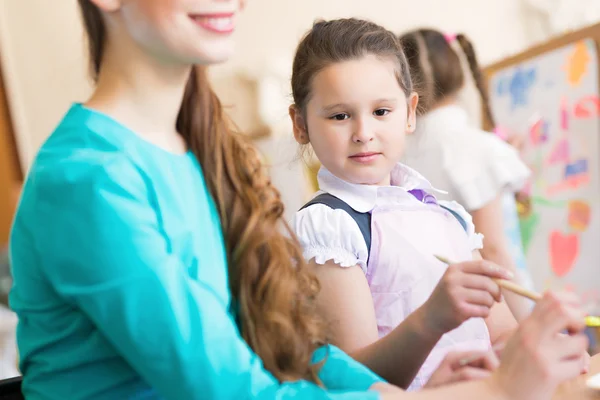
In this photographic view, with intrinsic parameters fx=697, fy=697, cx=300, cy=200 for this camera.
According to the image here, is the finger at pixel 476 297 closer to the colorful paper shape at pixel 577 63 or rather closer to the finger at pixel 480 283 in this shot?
the finger at pixel 480 283

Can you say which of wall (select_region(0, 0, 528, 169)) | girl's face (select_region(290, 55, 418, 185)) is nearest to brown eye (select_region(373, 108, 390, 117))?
girl's face (select_region(290, 55, 418, 185))

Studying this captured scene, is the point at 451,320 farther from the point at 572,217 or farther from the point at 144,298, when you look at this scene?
the point at 572,217

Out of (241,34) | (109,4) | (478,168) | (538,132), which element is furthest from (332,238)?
(241,34)

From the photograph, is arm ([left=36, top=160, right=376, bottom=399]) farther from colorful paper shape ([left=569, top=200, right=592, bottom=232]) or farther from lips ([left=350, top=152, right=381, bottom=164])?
colorful paper shape ([left=569, top=200, right=592, bottom=232])

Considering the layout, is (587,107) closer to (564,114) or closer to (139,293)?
(564,114)

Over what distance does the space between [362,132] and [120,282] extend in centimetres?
26

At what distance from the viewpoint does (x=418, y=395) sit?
42cm

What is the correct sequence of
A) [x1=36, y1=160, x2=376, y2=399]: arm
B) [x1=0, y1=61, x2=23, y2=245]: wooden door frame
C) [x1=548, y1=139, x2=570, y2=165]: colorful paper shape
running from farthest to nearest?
[x1=0, y1=61, x2=23, y2=245]: wooden door frame, [x1=548, y1=139, x2=570, y2=165]: colorful paper shape, [x1=36, y1=160, x2=376, y2=399]: arm

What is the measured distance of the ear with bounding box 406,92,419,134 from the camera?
25.2 inches

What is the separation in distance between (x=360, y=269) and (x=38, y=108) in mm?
2258

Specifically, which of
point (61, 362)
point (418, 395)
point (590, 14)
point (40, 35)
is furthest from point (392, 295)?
point (40, 35)

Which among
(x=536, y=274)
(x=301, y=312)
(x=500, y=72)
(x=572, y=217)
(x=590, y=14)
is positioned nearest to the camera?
(x=301, y=312)

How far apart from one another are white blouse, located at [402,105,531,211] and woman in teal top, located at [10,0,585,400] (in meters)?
0.38

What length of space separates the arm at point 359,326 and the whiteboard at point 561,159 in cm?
142
